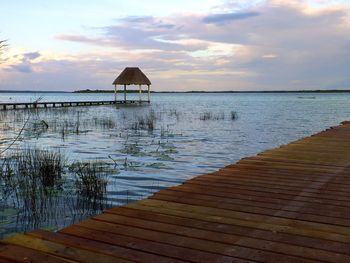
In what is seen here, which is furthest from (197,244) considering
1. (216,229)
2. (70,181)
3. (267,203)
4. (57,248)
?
(70,181)

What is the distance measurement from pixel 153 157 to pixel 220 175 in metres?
5.01

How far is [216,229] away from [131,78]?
144ft

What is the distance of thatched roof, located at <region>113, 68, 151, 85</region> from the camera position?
151 ft

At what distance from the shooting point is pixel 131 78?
46219 mm

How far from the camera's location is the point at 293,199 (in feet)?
14.4

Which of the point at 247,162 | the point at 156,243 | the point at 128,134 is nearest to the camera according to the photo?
the point at 156,243

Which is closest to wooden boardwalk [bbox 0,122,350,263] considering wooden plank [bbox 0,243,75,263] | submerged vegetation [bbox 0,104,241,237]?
wooden plank [bbox 0,243,75,263]

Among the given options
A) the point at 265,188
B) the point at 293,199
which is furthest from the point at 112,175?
the point at 293,199

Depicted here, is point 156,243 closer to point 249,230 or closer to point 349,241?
point 249,230

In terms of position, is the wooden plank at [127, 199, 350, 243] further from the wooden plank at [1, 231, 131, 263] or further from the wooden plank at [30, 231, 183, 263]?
the wooden plank at [1, 231, 131, 263]

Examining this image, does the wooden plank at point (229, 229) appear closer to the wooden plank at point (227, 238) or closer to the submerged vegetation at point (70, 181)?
the wooden plank at point (227, 238)

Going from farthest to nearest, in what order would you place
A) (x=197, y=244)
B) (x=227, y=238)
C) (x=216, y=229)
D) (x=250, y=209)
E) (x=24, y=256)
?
(x=250, y=209), (x=216, y=229), (x=227, y=238), (x=197, y=244), (x=24, y=256)

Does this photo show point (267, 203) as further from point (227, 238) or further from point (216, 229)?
point (227, 238)

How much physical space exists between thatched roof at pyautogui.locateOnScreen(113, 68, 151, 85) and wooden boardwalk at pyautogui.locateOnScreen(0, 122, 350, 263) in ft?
136
